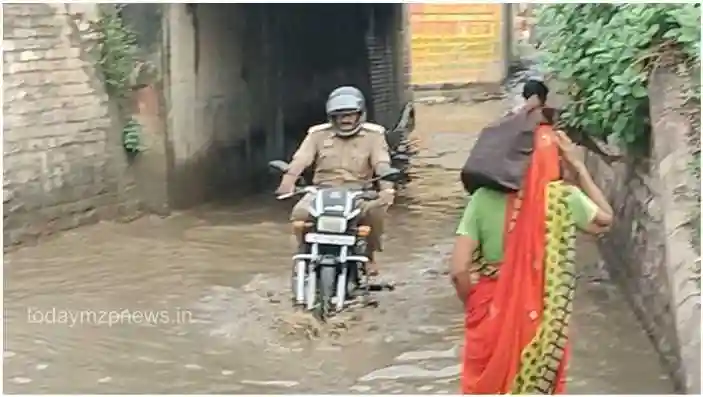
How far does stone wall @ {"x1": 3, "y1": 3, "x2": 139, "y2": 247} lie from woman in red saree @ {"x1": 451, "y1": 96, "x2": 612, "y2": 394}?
19.6 ft

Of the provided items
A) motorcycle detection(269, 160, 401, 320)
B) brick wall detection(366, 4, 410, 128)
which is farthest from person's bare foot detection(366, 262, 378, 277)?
brick wall detection(366, 4, 410, 128)

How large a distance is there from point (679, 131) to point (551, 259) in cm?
217

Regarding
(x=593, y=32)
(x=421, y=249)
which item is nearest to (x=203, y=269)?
(x=421, y=249)

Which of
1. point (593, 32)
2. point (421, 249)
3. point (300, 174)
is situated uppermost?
point (593, 32)

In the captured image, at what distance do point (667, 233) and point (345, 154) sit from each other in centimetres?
224

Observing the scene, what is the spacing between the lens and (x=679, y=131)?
22.2 feet

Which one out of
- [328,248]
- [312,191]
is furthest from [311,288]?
[312,191]

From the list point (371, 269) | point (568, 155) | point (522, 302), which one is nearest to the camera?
point (522, 302)

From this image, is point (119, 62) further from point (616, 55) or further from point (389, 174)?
point (616, 55)

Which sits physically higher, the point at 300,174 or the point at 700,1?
the point at 700,1

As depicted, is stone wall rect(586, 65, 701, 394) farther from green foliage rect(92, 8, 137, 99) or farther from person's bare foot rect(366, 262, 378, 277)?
green foliage rect(92, 8, 137, 99)

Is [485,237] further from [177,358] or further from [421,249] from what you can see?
[421,249]

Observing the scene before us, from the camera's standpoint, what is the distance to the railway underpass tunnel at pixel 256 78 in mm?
12266

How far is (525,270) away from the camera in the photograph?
4902 millimetres
